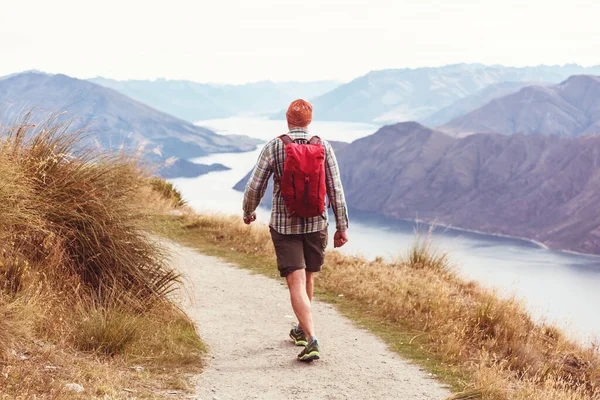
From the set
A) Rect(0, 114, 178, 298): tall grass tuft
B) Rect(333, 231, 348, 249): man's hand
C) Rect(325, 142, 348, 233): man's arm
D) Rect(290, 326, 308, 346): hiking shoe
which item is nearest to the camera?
Rect(325, 142, 348, 233): man's arm

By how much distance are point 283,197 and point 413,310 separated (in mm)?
3489

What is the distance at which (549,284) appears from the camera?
437 feet

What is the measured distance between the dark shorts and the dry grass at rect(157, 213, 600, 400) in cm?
165

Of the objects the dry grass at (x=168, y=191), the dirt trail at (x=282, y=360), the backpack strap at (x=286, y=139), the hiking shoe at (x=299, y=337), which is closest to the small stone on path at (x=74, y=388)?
the dirt trail at (x=282, y=360)

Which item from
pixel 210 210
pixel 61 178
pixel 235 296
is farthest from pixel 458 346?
pixel 210 210

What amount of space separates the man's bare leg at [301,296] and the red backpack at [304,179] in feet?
1.91

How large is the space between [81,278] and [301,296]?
211cm

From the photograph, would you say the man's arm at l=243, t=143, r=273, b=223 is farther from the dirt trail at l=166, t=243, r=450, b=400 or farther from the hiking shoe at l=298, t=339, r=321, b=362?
the dirt trail at l=166, t=243, r=450, b=400

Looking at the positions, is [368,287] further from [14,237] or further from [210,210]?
[210,210]

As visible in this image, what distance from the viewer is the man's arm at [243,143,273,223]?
5.05 metres

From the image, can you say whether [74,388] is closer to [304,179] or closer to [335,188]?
[304,179]

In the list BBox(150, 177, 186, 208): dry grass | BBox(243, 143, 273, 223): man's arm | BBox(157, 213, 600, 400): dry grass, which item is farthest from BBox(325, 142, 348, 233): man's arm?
BBox(150, 177, 186, 208): dry grass

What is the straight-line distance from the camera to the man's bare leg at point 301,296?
5.22m

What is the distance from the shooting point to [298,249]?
17.0 feet
